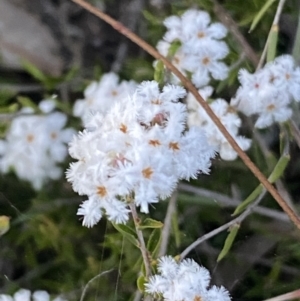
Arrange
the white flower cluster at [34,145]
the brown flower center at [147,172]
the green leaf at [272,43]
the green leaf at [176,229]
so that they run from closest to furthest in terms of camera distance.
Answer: the brown flower center at [147,172] < the green leaf at [176,229] < the green leaf at [272,43] < the white flower cluster at [34,145]

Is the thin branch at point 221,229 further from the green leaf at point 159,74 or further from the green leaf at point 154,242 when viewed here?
the green leaf at point 159,74

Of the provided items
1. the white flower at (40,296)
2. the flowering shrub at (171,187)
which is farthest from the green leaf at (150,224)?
the white flower at (40,296)

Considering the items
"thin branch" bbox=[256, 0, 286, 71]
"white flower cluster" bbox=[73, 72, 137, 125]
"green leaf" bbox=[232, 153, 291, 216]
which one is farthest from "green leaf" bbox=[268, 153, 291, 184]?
"white flower cluster" bbox=[73, 72, 137, 125]

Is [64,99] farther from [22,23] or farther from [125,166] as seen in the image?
[125,166]

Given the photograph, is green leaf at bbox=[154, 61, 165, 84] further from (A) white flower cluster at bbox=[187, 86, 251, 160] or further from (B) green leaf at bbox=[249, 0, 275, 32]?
(B) green leaf at bbox=[249, 0, 275, 32]

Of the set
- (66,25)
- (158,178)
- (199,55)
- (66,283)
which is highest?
(66,25)

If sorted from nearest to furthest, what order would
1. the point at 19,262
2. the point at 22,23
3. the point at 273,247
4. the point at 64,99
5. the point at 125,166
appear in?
the point at 125,166
the point at 273,247
the point at 19,262
the point at 64,99
the point at 22,23

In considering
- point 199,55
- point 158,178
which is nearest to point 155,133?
point 158,178
